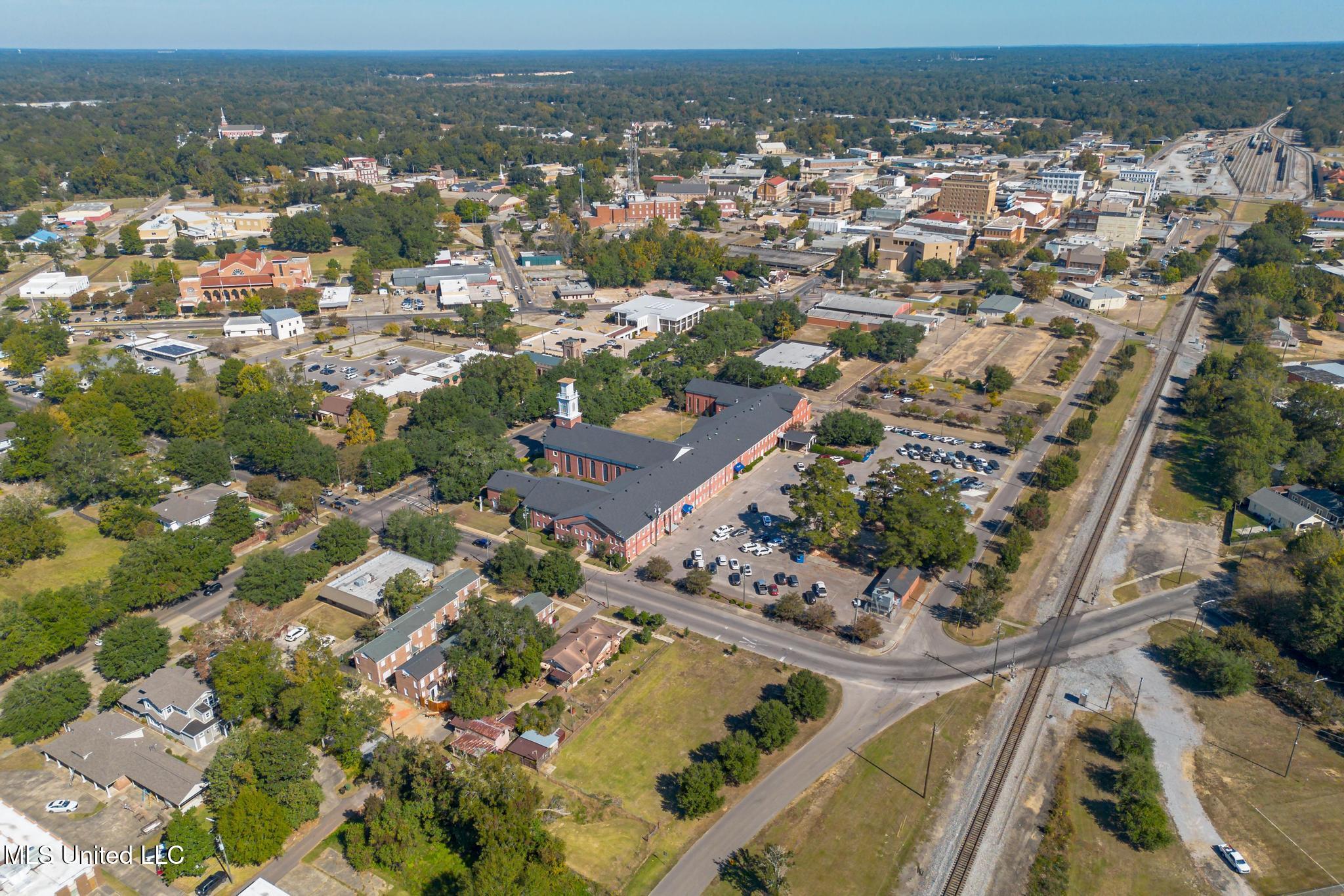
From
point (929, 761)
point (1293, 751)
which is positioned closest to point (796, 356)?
point (929, 761)

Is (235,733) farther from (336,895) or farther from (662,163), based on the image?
(662,163)

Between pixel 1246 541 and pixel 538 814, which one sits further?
pixel 1246 541

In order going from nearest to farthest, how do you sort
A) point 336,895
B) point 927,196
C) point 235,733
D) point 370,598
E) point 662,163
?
point 336,895, point 235,733, point 370,598, point 927,196, point 662,163

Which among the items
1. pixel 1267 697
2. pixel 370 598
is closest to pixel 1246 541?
pixel 1267 697

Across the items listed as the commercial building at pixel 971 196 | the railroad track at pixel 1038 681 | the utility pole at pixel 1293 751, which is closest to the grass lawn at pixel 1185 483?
the railroad track at pixel 1038 681

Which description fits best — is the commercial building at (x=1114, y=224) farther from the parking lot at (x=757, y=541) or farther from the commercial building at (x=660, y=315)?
the parking lot at (x=757, y=541)

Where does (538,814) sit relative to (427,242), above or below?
below

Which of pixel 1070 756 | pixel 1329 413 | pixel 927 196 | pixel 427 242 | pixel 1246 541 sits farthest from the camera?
pixel 927 196

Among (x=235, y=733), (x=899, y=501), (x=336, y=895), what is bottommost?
(x=336, y=895)
